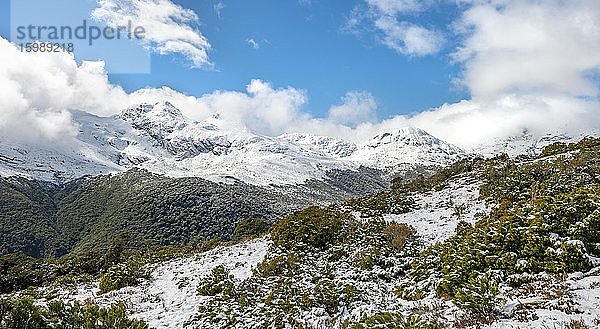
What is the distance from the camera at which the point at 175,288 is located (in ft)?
59.8

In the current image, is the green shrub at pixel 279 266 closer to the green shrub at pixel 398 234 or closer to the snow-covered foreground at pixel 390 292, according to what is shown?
the snow-covered foreground at pixel 390 292

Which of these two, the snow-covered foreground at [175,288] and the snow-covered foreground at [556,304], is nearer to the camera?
the snow-covered foreground at [556,304]

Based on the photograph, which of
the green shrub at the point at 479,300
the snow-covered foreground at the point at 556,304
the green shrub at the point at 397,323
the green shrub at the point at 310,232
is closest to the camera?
the snow-covered foreground at the point at 556,304

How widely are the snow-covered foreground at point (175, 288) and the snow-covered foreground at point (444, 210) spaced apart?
819cm

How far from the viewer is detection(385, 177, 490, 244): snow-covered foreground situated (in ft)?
68.6

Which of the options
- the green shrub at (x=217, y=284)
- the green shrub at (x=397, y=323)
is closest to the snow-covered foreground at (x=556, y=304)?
the green shrub at (x=397, y=323)

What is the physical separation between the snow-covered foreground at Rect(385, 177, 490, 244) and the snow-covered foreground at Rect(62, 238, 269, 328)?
819 centimetres

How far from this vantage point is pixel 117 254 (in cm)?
2756

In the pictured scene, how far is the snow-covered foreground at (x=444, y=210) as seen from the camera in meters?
20.9

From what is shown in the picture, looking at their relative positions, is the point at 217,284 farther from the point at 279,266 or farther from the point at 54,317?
the point at 54,317

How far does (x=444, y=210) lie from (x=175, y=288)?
15528 millimetres

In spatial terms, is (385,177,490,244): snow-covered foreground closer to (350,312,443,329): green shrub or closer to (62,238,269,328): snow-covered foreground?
(62,238,269,328): snow-covered foreground

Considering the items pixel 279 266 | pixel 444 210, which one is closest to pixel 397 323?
pixel 279 266

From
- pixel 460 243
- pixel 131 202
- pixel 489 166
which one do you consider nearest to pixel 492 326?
pixel 460 243
